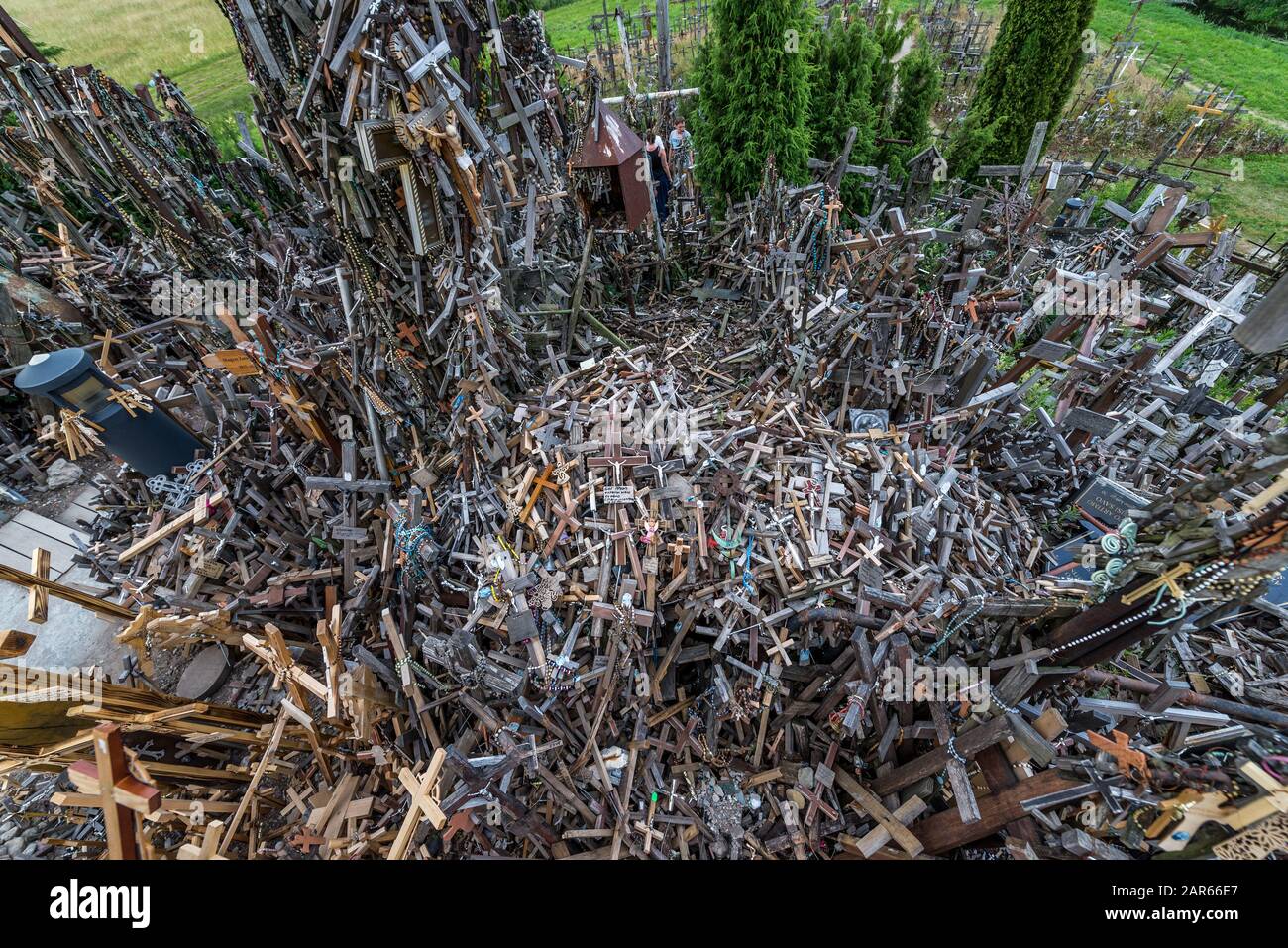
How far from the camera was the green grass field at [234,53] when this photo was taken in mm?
13953

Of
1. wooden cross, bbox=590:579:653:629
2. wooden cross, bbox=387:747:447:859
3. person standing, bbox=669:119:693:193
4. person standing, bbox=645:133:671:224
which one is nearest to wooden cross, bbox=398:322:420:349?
wooden cross, bbox=590:579:653:629

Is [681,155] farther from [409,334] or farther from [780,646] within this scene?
[780,646]

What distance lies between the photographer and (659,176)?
1048 centimetres

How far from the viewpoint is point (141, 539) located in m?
6.45

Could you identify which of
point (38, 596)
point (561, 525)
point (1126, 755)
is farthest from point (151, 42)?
point (1126, 755)

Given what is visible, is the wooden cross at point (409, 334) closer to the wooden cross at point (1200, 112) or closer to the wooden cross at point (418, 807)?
the wooden cross at point (418, 807)

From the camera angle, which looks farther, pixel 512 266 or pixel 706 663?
pixel 512 266

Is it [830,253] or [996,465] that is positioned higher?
[830,253]

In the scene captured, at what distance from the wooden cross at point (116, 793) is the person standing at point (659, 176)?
10.2 meters

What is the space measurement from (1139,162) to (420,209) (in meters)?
20.5

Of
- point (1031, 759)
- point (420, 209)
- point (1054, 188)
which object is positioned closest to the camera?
point (1031, 759)

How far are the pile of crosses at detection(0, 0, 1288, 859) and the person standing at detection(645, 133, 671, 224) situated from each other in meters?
2.07
